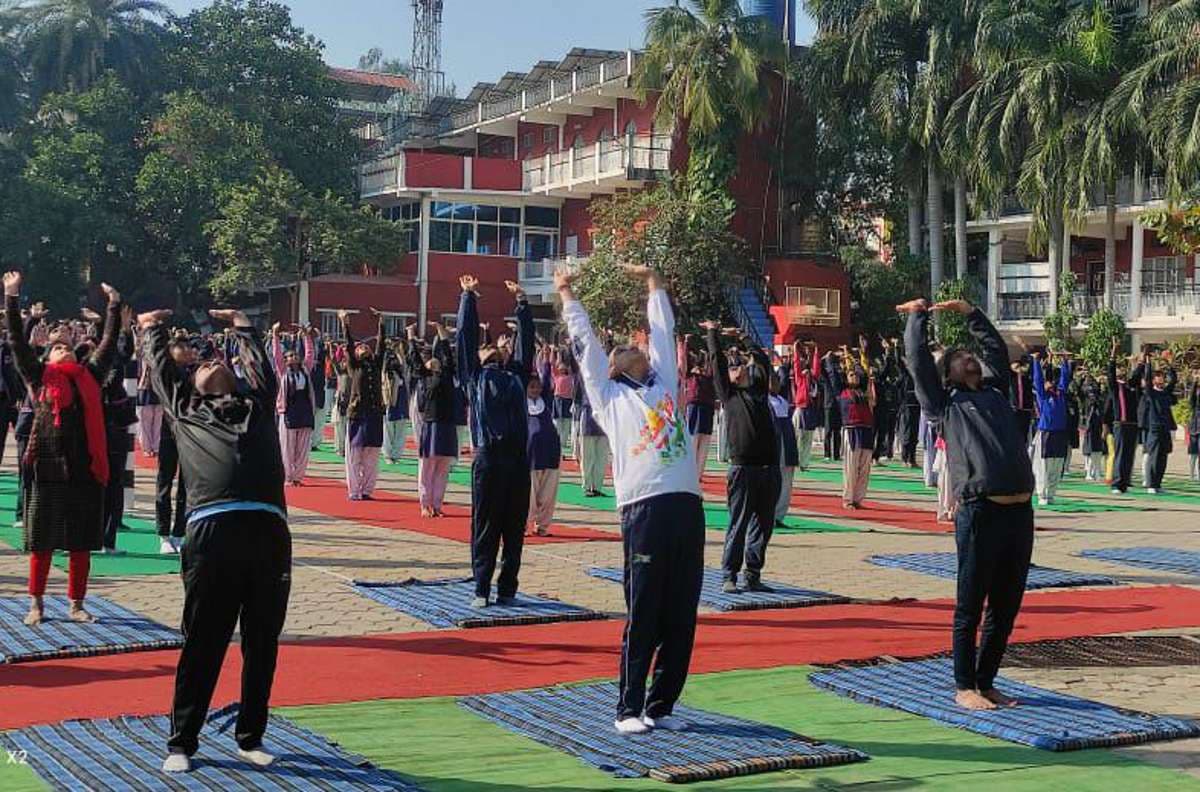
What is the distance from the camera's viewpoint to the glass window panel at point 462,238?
49.9 meters

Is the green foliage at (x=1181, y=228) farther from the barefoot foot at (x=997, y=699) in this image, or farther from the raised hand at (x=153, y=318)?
the raised hand at (x=153, y=318)

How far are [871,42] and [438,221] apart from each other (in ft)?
51.4

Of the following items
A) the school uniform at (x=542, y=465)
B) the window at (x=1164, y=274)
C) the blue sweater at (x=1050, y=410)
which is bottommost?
the school uniform at (x=542, y=465)

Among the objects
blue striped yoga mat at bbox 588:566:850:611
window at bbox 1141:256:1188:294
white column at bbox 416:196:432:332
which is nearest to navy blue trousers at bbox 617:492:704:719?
blue striped yoga mat at bbox 588:566:850:611

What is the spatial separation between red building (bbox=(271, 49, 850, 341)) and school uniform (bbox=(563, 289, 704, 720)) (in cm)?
3719

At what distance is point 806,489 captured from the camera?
21562mm

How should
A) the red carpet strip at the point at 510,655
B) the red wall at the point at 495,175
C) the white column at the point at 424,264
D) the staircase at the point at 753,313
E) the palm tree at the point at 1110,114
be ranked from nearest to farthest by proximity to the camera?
the red carpet strip at the point at 510,655 < the palm tree at the point at 1110,114 < the staircase at the point at 753,313 < the white column at the point at 424,264 < the red wall at the point at 495,175

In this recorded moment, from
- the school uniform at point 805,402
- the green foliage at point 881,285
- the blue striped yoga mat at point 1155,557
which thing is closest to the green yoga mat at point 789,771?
the blue striped yoga mat at point 1155,557

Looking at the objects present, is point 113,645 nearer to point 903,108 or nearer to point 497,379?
point 497,379

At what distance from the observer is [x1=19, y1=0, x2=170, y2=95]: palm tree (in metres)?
51.9

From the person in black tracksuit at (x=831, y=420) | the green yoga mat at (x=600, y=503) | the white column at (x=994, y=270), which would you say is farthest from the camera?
the white column at (x=994, y=270)

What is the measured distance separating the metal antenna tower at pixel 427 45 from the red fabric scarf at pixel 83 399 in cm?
5397

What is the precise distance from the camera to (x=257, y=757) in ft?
21.2

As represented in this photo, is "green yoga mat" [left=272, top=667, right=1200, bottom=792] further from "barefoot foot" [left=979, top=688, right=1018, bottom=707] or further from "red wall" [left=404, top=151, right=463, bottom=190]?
"red wall" [left=404, top=151, right=463, bottom=190]
